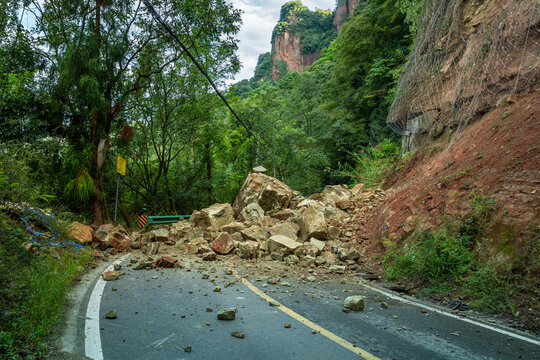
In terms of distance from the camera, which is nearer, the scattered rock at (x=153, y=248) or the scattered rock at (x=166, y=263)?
the scattered rock at (x=166, y=263)

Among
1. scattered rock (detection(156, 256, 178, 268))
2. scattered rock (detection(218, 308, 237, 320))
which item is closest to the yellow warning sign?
scattered rock (detection(156, 256, 178, 268))

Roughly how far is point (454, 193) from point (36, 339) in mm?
7345

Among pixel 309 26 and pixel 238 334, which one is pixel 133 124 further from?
pixel 309 26

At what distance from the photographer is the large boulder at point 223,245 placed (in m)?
8.80

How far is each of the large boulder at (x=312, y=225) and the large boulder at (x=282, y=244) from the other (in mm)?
799

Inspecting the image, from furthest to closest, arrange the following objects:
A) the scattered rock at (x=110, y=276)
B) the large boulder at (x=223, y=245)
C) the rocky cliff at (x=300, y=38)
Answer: the rocky cliff at (x=300, y=38)
the large boulder at (x=223, y=245)
the scattered rock at (x=110, y=276)

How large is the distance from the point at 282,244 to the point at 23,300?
18.2ft

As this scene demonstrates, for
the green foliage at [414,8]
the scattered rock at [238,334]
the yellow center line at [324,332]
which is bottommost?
the yellow center line at [324,332]

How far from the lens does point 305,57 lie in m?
90.6

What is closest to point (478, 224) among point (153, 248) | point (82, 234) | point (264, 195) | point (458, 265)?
point (458, 265)

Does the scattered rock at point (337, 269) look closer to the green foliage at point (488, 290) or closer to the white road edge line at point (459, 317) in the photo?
the white road edge line at point (459, 317)

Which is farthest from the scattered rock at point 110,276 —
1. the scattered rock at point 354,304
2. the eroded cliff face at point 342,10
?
the eroded cliff face at point 342,10

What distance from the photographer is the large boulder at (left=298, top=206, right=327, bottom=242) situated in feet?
29.6

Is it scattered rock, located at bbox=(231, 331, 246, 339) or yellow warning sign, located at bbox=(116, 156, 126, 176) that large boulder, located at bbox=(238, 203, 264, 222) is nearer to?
yellow warning sign, located at bbox=(116, 156, 126, 176)
